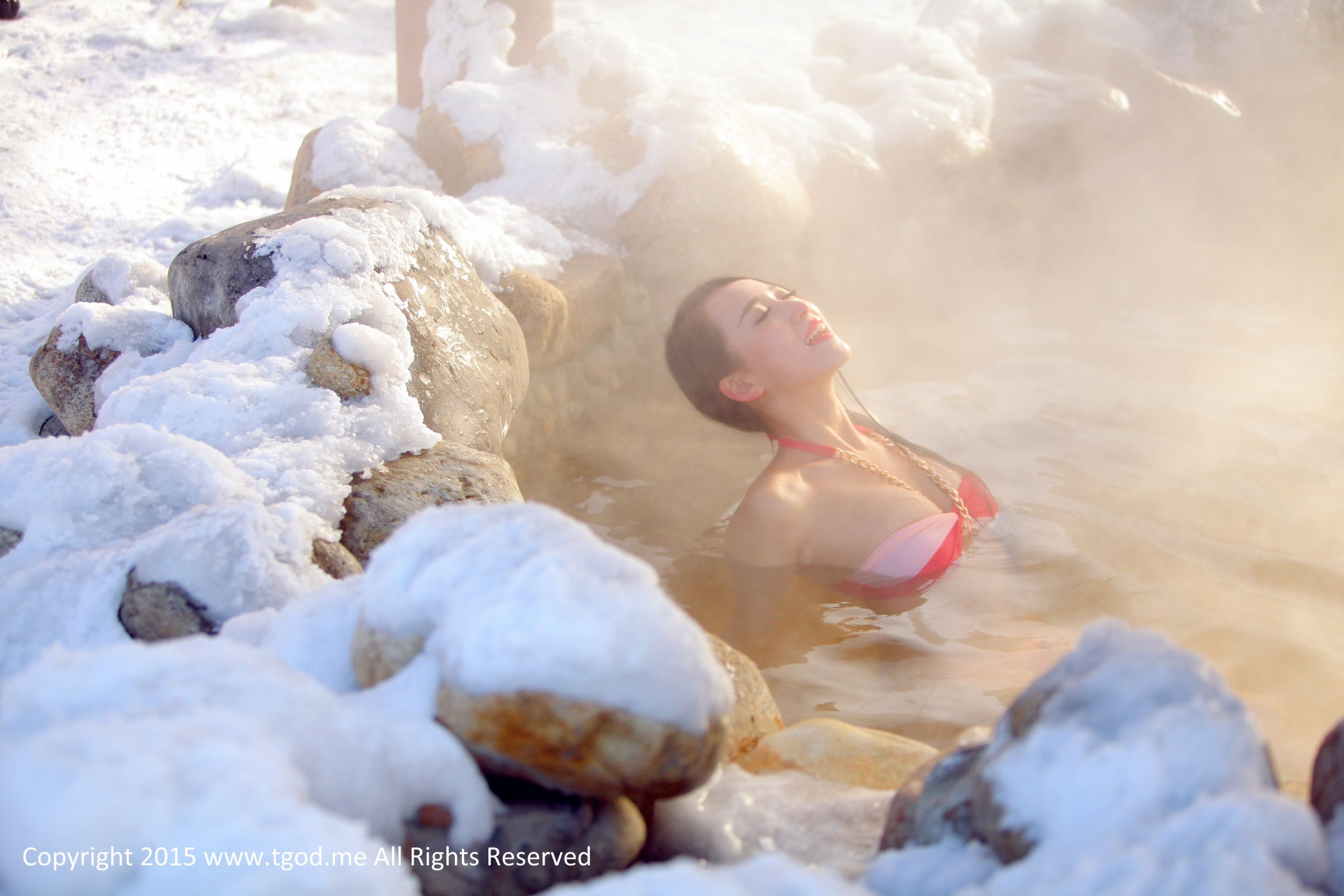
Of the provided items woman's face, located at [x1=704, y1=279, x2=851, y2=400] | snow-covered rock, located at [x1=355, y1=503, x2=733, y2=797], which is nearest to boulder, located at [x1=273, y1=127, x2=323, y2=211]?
woman's face, located at [x1=704, y1=279, x2=851, y2=400]

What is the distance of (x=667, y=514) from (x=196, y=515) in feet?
5.84

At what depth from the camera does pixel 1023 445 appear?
11.9 feet

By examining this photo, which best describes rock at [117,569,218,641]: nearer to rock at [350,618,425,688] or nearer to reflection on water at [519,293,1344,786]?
rock at [350,618,425,688]

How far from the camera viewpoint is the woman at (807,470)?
267cm

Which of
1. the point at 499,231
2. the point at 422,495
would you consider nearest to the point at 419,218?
the point at 499,231

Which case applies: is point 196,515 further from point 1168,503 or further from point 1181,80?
point 1181,80

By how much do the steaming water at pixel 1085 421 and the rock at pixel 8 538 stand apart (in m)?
1.67

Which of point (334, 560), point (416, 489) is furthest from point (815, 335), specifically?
point (334, 560)

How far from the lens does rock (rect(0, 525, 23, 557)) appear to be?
168 cm

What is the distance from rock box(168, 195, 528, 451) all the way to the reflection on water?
674 mm

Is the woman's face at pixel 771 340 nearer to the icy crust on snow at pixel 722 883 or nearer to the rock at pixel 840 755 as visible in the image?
the rock at pixel 840 755

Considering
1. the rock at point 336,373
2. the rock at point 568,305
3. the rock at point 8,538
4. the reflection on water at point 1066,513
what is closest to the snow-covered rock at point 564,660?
the rock at point 8,538

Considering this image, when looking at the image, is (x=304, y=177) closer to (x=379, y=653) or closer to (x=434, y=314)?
(x=434, y=314)

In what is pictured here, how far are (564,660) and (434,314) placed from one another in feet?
5.73
